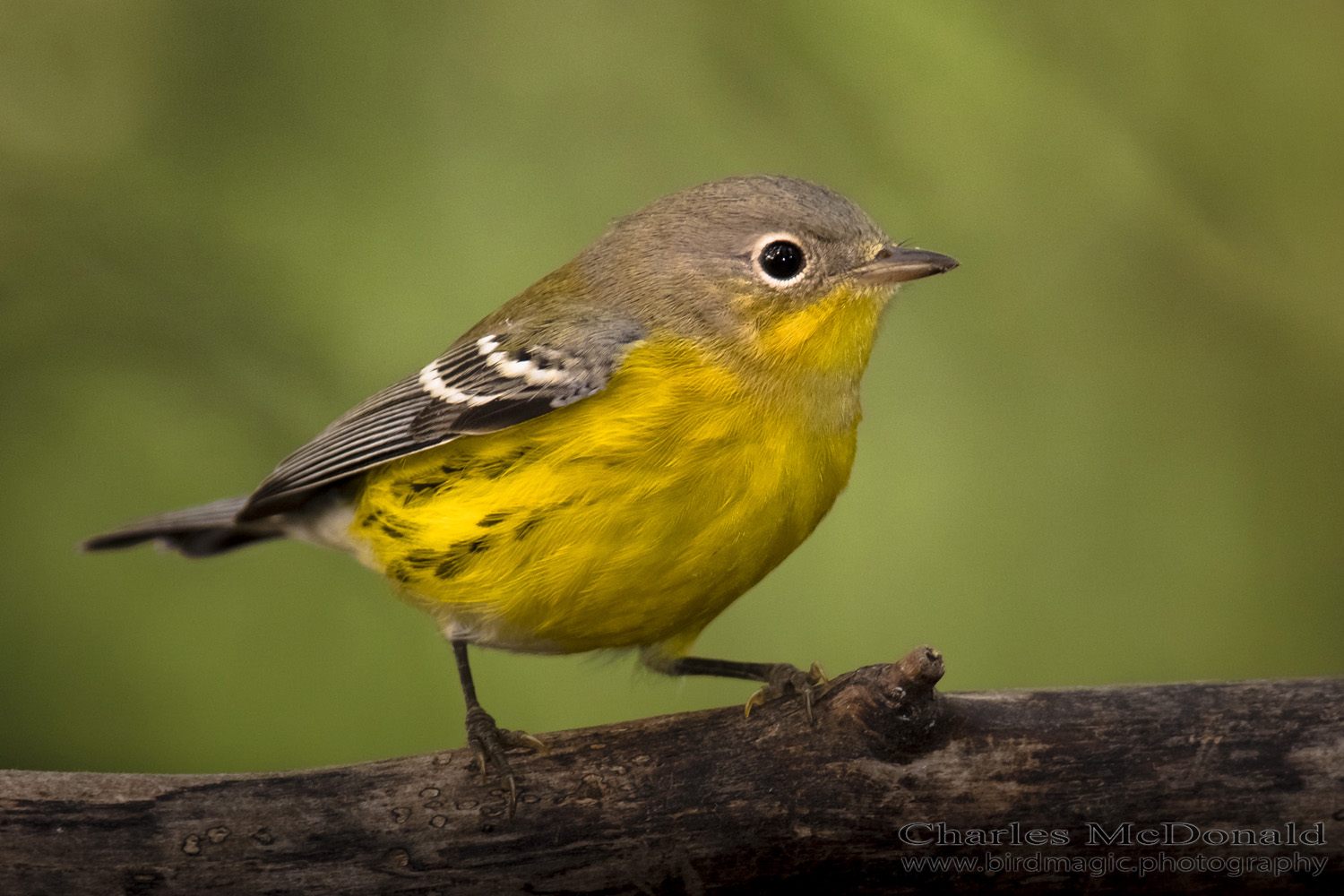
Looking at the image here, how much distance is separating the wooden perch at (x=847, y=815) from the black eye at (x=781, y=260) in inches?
47.0

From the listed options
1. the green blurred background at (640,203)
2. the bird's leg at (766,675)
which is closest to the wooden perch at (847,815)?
the bird's leg at (766,675)

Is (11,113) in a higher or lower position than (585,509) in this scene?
higher

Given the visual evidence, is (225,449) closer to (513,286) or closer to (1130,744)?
(513,286)

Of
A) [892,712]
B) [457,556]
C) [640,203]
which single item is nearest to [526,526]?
[457,556]

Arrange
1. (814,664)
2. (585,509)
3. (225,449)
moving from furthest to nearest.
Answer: (225,449), (814,664), (585,509)

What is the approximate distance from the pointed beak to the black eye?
6.3 inches

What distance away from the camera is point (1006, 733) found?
2779mm

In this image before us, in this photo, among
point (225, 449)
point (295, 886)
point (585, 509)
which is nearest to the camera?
point (295, 886)

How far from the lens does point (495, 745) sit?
3.06 m

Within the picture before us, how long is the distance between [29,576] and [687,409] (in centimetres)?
247

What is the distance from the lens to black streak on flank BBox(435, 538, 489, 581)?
125 inches

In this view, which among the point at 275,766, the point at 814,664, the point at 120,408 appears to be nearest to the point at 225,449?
the point at 120,408

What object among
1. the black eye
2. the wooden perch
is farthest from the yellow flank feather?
the wooden perch

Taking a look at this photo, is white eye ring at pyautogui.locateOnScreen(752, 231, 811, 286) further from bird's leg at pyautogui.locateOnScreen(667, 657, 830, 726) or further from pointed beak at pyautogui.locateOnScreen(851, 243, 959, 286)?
bird's leg at pyautogui.locateOnScreen(667, 657, 830, 726)
